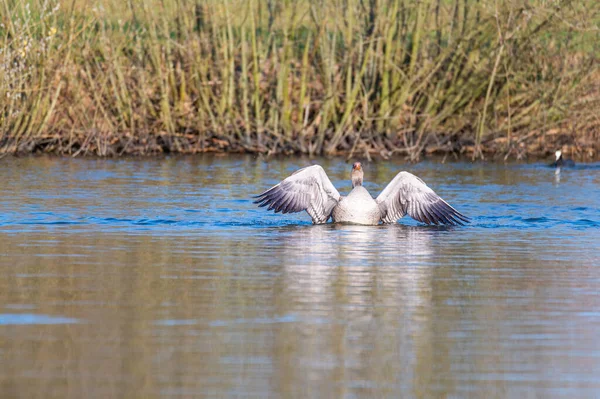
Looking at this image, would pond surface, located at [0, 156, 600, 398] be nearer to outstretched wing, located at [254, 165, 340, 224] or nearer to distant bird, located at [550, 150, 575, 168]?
outstretched wing, located at [254, 165, 340, 224]

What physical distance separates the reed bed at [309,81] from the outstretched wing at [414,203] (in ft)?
27.6

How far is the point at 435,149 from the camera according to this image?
2381 centimetres

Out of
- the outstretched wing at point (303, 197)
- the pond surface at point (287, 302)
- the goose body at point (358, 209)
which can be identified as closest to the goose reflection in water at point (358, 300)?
the pond surface at point (287, 302)

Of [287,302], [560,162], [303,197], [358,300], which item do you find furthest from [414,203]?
[560,162]

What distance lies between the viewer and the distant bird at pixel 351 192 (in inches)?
504

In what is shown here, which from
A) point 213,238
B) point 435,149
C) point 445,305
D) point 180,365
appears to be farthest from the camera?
point 435,149

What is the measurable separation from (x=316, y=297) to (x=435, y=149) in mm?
16612

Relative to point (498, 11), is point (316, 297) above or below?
below

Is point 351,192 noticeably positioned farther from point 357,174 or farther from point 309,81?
point 309,81

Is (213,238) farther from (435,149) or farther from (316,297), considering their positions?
(435,149)

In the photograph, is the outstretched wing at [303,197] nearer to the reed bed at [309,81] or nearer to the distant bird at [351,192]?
the distant bird at [351,192]

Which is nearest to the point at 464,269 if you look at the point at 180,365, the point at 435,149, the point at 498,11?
the point at 180,365

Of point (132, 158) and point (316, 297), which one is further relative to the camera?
point (132, 158)

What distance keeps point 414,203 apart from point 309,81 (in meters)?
11.2
